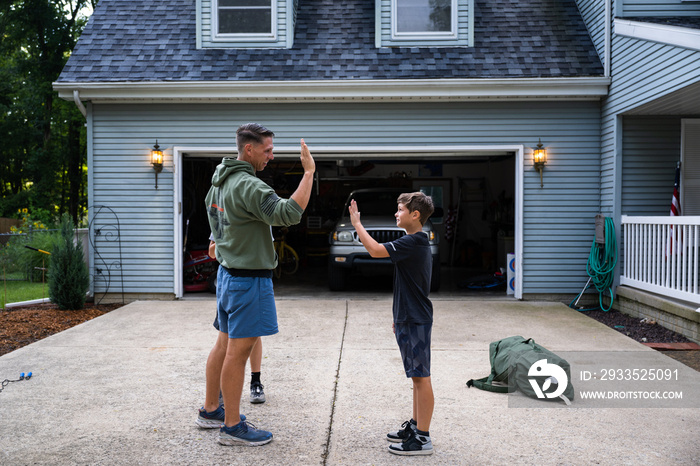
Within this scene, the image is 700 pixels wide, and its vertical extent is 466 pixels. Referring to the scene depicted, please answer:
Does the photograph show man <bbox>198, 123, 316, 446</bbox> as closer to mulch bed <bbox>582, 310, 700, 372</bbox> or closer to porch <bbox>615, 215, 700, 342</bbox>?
mulch bed <bbox>582, 310, 700, 372</bbox>

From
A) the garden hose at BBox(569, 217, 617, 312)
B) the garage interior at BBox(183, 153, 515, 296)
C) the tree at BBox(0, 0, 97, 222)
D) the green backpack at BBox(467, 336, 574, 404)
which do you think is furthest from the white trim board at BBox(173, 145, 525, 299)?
the tree at BBox(0, 0, 97, 222)

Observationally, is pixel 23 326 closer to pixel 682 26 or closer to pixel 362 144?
pixel 362 144

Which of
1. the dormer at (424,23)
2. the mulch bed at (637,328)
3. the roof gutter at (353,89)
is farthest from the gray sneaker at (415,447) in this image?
the dormer at (424,23)

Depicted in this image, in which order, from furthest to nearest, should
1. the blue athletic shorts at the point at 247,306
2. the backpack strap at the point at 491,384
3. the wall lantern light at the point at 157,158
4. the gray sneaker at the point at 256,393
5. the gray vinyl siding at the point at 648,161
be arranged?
1. the wall lantern light at the point at 157,158
2. the gray vinyl siding at the point at 648,161
3. the backpack strap at the point at 491,384
4. the gray sneaker at the point at 256,393
5. the blue athletic shorts at the point at 247,306

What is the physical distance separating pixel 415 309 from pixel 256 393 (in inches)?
61.5

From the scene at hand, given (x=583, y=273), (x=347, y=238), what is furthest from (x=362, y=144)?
(x=583, y=273)

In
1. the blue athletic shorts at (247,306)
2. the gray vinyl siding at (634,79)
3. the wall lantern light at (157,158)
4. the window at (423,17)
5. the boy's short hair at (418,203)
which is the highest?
the window at (423,17)

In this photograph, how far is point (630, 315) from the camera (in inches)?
296

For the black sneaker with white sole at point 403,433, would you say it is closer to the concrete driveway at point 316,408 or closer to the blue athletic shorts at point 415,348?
the concrete driveway at point 316,408

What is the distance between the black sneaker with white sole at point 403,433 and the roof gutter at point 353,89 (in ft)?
19.1

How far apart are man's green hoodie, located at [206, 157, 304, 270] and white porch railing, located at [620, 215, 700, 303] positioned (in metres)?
5.13

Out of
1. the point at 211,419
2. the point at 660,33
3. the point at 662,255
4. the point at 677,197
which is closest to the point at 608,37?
the point at 660,33

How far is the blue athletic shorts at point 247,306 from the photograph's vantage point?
3168 millimetres

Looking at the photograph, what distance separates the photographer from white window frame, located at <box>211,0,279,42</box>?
8.80 m
